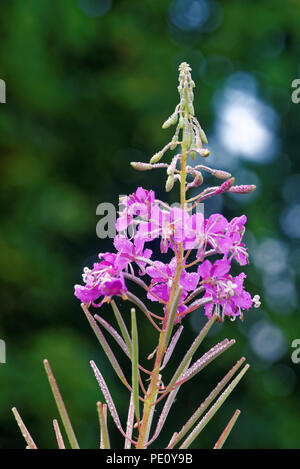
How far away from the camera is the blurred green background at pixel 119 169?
573 centimetres

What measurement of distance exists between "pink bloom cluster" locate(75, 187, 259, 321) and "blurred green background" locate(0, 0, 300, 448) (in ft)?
13.8

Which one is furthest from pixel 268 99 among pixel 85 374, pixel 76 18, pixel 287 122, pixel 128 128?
pixel 85 374

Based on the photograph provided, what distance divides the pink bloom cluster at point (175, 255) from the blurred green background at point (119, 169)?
4.20 meters

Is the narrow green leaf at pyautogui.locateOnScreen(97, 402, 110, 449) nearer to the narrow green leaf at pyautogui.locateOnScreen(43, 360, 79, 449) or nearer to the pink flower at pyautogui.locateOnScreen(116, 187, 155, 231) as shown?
the narrow green leaf at pyautogui.locateOnScreen(43, 360, 79, 449)

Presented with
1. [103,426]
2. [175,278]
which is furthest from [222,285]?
[103,426]

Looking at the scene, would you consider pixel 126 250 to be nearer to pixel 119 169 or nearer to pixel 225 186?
pixel 225 186

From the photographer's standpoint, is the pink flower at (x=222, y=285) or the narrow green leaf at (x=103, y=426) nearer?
the narrow green leaf at (x=103, y=426)

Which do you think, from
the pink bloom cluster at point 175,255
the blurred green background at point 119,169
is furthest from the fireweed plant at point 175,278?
the blurred green background at point 119,169

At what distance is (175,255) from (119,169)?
5109 mm

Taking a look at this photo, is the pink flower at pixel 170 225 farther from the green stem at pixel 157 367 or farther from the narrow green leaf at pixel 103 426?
the narrow green leaf at pixel 103 426

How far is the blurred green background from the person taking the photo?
5.73 meters

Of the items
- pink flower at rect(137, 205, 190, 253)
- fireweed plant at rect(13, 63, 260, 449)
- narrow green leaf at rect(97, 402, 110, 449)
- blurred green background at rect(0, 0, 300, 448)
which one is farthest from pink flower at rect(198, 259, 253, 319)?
blurred green background at rect(0, 0, 300, 448)
